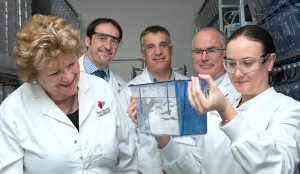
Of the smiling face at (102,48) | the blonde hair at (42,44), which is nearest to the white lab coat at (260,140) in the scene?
the blonde hair at (42,44)

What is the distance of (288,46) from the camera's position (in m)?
1.92

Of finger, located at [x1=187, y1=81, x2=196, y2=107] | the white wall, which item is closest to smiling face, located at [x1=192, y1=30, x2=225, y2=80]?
finger, located at [x1=187, y1=81, x2=196, y2=107]

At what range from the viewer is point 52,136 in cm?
138

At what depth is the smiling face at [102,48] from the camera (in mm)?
2467

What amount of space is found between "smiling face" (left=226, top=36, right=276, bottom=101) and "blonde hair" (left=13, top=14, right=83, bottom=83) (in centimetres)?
64

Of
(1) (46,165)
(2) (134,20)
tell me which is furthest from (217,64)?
(2) (134,20)

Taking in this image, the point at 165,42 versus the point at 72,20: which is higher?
the point at 72,20

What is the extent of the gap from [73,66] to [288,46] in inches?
49.6

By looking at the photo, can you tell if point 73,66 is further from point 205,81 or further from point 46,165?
point 205,81

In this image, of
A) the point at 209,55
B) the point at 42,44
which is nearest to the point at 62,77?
the point at 42,44

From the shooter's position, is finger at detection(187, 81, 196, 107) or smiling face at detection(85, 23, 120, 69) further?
smiling face at detection(85, 23, 120, 69)

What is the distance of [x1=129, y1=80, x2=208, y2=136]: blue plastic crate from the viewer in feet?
3.54

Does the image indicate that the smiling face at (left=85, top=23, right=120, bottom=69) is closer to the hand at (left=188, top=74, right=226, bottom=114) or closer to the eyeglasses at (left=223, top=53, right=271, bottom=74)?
the eyeglasses at (left=223, top=53, right=271, bottom=74)

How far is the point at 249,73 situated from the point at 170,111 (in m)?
0.35
